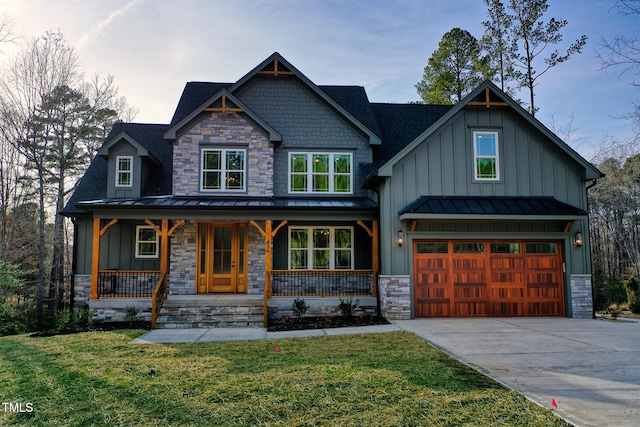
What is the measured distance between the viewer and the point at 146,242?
13594 millimetres

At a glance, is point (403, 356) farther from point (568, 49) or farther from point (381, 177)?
→ point (568, 49)

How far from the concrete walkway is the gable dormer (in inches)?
224

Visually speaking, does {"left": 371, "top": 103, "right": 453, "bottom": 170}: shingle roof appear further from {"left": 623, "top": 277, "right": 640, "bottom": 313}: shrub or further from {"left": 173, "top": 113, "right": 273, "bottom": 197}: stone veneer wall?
{"left": 623, "top": 277, "right": 640, "bottom": 313}: shrub

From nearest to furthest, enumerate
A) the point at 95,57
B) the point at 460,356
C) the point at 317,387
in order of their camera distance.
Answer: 1. the point at 317,387
2. the point at 460,356
3. the point at 95,57

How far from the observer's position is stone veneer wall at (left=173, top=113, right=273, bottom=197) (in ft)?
42.8

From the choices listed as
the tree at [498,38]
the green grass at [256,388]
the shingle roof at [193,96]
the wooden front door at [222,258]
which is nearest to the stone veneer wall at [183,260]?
the wooden front door at [222,258]

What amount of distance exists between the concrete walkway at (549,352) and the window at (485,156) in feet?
13.9

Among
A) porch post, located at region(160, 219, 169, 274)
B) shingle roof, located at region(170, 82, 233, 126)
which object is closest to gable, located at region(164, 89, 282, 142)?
shingle roof, located at region(170, 82, 233, 126)

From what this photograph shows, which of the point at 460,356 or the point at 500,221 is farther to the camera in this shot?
the point at 500,221

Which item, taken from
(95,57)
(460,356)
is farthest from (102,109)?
(460,356)

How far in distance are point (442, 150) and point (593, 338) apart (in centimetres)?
608

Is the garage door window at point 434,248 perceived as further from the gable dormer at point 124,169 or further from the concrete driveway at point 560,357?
the gable dormer at point 124,169

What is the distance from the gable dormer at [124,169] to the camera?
44.4ft

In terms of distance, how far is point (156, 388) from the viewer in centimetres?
522
